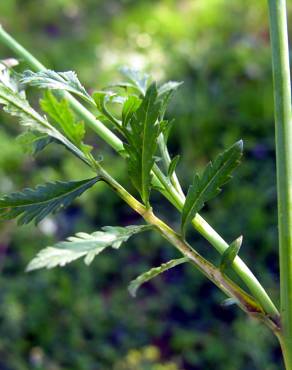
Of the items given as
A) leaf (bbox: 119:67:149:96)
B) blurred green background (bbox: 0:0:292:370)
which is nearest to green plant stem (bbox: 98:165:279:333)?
leaf (bbox: 119:67:149:96)

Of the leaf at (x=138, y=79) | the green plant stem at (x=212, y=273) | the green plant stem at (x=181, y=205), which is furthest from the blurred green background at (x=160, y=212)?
the green plant stem at (x=212, y=273)

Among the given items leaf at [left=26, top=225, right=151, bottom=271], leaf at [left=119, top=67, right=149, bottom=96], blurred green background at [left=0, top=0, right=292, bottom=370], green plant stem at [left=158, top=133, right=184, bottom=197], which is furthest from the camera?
blurred green background at [left=0, top=0, right=292, bottom=370]

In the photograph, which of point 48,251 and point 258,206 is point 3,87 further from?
point 258,206

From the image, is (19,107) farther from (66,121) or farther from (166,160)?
(166,160)

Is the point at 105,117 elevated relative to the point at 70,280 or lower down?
elevated

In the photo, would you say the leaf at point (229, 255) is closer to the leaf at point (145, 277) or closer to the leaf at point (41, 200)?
the leaf at point (145, 277)

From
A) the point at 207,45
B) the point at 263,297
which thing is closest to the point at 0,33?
the point at 263,297

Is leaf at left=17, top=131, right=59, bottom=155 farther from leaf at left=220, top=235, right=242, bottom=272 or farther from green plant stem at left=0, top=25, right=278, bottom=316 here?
leaf at left=220, top=235, right=242, bottom=272
